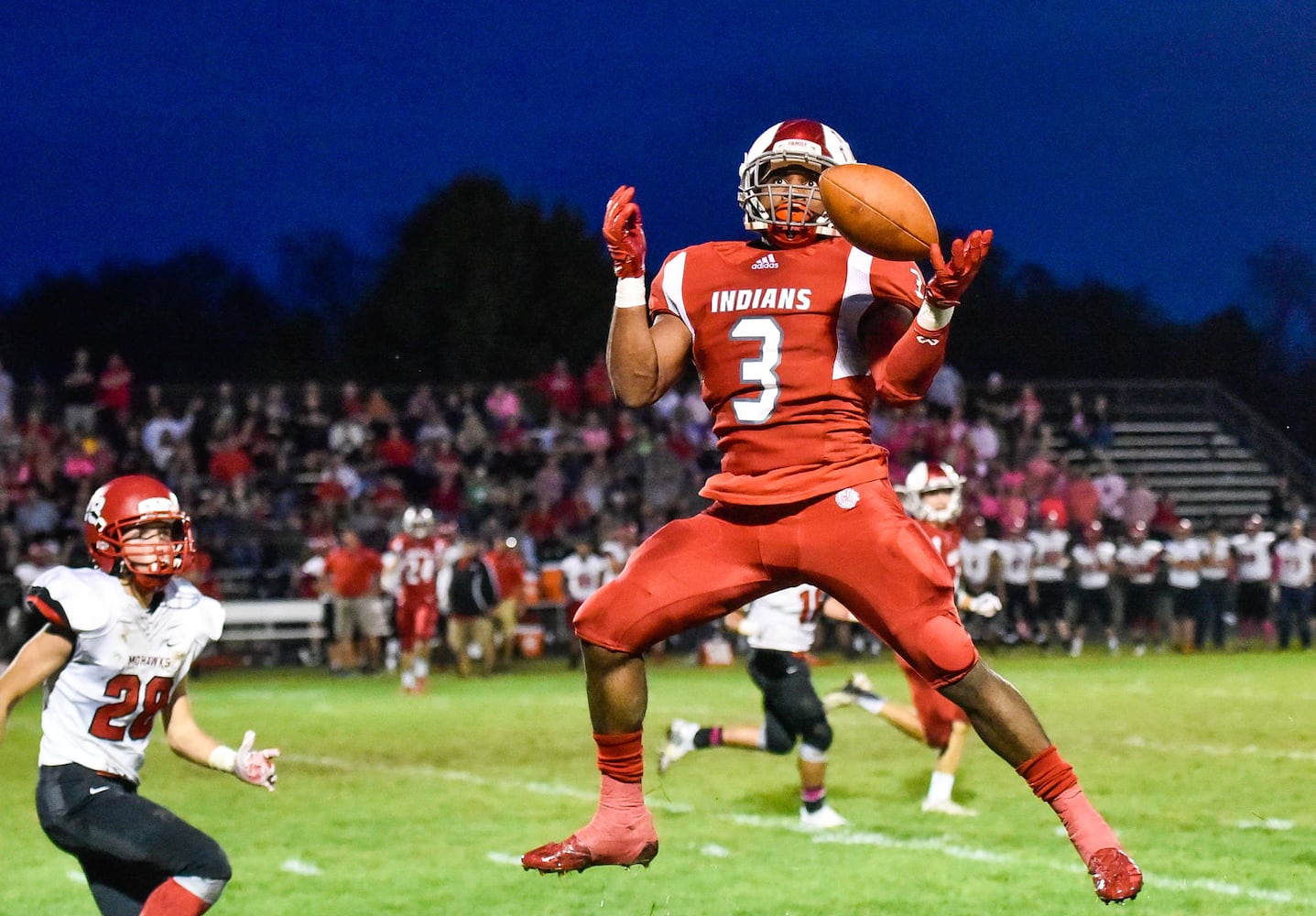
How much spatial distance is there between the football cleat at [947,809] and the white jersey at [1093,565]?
40.6ft

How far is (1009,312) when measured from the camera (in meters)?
45.1

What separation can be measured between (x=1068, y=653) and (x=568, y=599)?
578 cm

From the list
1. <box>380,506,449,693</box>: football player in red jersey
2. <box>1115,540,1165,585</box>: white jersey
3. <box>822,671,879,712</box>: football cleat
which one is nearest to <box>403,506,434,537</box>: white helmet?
<box>380,506,449,693</box>: football player in red jersey

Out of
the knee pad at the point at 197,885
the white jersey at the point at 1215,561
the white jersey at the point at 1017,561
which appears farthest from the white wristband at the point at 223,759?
the white jersey at the point at 1215,561

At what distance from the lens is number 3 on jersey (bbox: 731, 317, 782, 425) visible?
4531 millimetres

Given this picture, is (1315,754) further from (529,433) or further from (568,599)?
(529,433)

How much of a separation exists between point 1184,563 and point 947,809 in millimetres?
12855

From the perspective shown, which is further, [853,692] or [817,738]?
[853,692]

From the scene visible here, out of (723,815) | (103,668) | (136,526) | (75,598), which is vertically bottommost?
(723,815)

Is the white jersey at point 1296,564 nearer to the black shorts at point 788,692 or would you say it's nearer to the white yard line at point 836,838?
the white yard line at point 836,838

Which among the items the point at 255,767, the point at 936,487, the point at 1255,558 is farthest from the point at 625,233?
the point at 1255,558

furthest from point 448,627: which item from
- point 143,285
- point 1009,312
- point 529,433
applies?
point 143,285

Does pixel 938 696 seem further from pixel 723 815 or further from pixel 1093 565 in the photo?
pixel 1093 565

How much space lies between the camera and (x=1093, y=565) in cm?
2022
